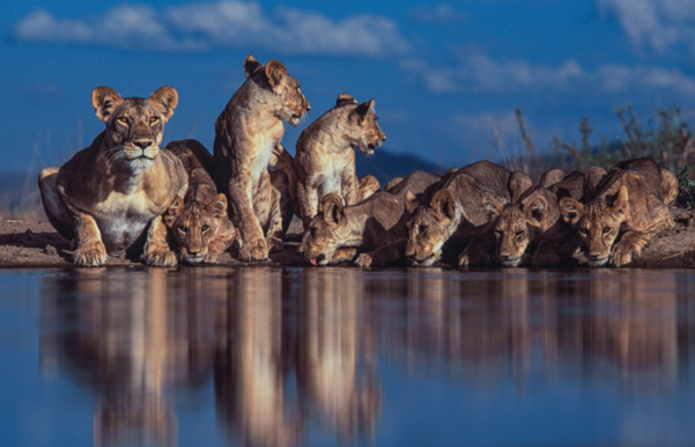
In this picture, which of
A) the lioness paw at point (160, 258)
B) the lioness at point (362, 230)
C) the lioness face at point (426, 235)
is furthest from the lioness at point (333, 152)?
the lioness paw at point (160, 258)

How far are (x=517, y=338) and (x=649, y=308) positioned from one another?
1777 millimetres

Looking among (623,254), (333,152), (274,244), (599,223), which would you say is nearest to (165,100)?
(333,152)

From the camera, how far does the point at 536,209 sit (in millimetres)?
11047

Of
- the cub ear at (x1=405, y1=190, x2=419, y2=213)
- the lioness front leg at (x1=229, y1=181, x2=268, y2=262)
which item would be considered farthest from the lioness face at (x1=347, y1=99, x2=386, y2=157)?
the lioness front leg at (x1=229, y1=181, x2=268, y2=262)

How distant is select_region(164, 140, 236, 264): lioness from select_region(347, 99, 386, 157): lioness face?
1.88 metres

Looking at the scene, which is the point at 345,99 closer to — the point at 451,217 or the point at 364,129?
the point at 364,129

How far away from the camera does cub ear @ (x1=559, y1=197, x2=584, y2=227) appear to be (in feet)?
35.3

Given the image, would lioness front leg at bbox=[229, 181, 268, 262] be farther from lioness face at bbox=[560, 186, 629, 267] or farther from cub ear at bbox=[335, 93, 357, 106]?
lioness face at bbox=[560, 186, 629, 267]

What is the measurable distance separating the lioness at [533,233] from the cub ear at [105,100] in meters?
4.27

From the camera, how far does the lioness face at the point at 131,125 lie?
10.8 metres

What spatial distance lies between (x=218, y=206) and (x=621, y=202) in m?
4.41

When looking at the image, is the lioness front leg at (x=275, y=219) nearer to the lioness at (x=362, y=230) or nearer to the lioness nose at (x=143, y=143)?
the lioness at (x=362, y=230)

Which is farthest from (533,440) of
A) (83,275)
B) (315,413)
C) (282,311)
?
(83,275)

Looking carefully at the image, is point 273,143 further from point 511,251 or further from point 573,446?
point 573,446
